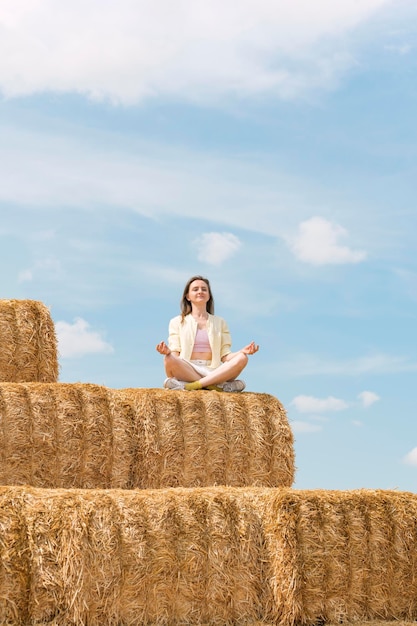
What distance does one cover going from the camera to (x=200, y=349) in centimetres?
762

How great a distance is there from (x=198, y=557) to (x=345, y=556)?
0.87 metres

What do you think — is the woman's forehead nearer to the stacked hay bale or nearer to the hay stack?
the stacked hay bale

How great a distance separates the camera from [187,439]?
620 centimetres

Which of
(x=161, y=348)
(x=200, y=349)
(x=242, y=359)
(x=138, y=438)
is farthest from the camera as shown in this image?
(x=200, y=349)

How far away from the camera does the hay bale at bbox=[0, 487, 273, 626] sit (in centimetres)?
423

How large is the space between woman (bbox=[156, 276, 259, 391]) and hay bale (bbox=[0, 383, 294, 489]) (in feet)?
1.77

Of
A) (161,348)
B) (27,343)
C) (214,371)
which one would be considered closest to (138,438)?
(161,348)

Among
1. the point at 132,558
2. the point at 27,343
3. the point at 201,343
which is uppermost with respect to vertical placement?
the point at 201,343

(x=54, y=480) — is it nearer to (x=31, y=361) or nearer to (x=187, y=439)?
(x=187, y=439)

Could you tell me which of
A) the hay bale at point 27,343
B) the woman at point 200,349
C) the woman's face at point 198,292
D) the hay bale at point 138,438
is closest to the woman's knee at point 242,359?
the woman at point 200,349

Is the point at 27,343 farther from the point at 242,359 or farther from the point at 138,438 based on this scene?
the point at 242,359

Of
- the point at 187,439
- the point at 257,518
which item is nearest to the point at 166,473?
the point at 187,439

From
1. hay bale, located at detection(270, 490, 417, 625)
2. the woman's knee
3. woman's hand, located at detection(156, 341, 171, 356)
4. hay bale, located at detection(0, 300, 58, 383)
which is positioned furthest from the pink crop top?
hay bale, located at detection(270, 490, 417, 625)

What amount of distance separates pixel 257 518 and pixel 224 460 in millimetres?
1581
